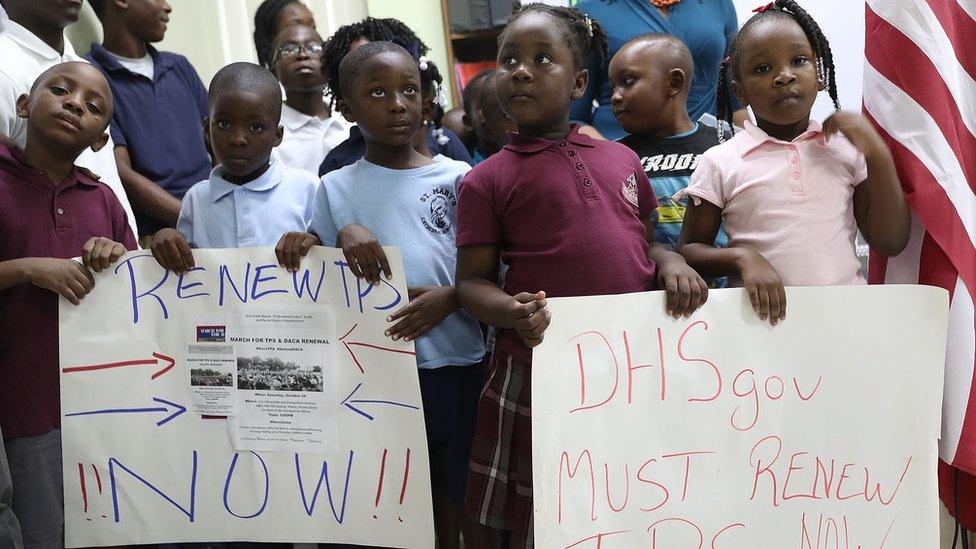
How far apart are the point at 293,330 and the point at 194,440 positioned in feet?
1.10

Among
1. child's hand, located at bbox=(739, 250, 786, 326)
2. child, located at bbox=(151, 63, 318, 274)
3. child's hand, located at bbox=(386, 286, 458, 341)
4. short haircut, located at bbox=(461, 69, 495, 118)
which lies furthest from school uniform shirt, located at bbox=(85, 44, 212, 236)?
child's hand, located at bbox=(739, 250, 786, 326)

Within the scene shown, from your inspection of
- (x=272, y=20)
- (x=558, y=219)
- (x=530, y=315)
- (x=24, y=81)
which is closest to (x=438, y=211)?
(x=558, y=219)

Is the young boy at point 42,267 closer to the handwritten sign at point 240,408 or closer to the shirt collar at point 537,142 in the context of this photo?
the handwritten sign at point 240,408

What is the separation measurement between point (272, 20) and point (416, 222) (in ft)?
5.75

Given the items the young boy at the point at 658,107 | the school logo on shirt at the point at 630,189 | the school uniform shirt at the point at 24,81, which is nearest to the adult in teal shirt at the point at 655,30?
the young boy at the point at 658,107

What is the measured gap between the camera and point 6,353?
1.84 m

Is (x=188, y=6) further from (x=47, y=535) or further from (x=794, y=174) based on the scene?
(x=794, y=174)

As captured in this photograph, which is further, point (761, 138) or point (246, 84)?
point (246, 84)

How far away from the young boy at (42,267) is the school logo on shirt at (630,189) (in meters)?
1.08

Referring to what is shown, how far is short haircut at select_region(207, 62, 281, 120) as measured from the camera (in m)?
2.04

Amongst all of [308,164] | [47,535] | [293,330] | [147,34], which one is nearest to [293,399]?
[293,330]

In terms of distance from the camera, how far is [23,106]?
78.2 inches

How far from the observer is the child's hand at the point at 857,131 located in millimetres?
1721

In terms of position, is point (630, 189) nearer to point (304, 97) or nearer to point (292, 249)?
point (292, 249)
